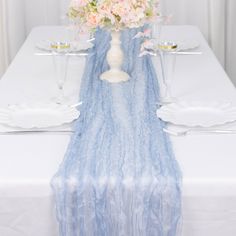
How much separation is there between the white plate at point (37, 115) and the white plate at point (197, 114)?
27cm

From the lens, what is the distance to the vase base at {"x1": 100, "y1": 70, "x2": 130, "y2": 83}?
2.14 m

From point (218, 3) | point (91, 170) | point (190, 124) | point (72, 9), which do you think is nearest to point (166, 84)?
point (190, 124)

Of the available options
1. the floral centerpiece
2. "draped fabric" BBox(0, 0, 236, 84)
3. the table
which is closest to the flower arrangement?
the floral centerpiece

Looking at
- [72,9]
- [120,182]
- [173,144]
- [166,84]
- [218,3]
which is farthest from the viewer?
[218,3]

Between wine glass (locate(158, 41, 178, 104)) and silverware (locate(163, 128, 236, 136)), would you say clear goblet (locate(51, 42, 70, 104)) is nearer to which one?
wine glass (locate(158, 41, 178, 104))

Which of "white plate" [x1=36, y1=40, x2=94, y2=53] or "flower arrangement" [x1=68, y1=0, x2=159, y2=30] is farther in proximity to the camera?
"white plate" [x1=36, y1=40, x2=94, y2=53]

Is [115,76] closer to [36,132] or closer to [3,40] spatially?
[36,132]

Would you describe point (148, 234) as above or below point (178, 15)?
below

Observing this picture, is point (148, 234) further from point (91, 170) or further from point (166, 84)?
point (166, 84)

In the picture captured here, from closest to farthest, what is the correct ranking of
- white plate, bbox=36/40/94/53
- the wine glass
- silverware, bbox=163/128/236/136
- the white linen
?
silverware, bbox=163/128/236/136, the wine glass, white plate, bbox=36/40/94/53, the white linen

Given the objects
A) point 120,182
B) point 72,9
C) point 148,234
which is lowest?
point 148,234

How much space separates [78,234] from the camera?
1.40 m

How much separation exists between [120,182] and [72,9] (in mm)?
864

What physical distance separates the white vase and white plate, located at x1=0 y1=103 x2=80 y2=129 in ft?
1.21
